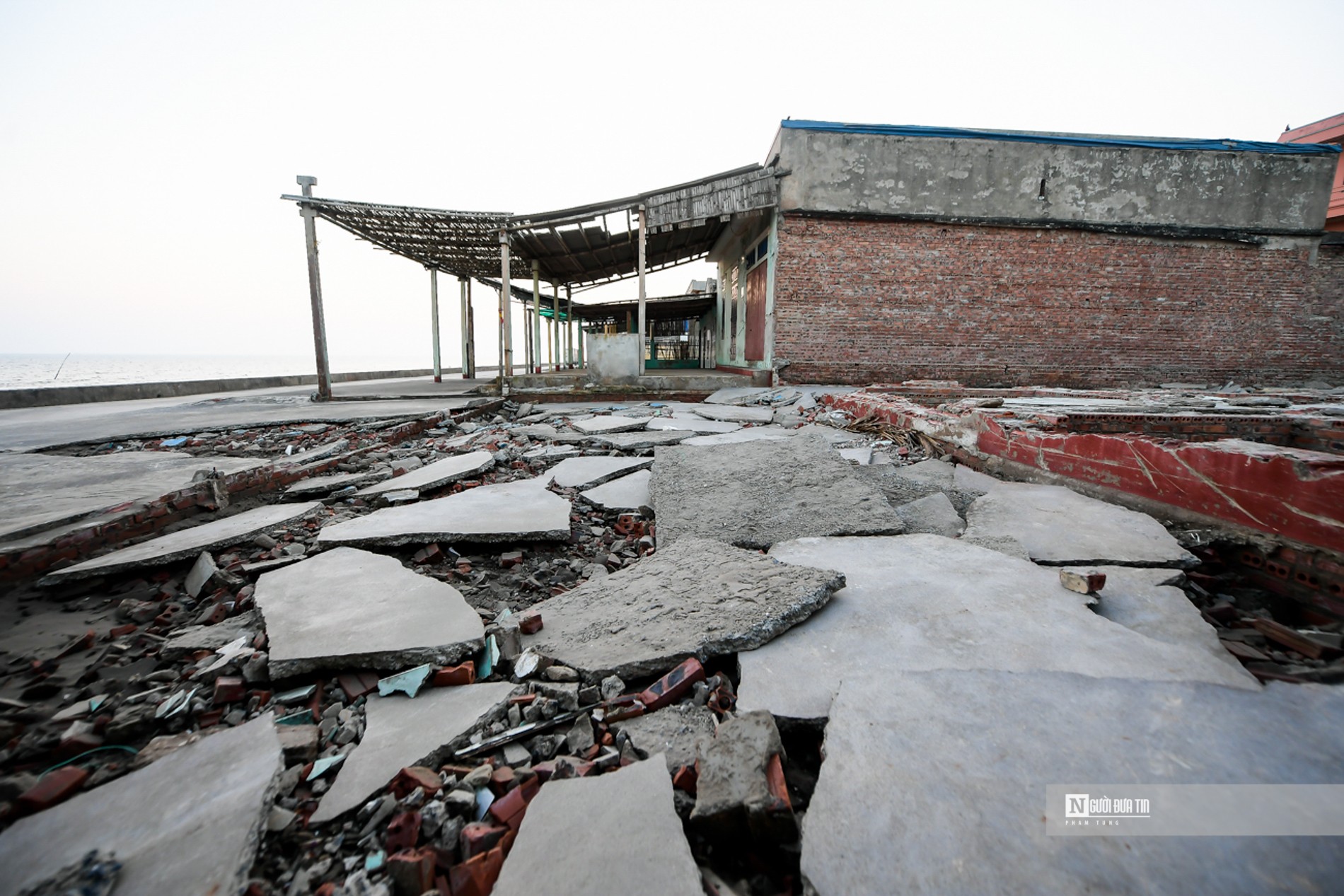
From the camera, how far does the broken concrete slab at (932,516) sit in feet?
7.54

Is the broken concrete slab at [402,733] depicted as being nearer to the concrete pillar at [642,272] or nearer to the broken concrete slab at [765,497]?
the broken concrete slab at [765,497]

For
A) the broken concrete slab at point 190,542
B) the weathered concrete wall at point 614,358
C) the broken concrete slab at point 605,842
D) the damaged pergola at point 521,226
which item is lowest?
the broken concrete slab at point 605,842

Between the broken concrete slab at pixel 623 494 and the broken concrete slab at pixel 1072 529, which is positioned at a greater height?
the broken concrete slab at pixel 1072 529

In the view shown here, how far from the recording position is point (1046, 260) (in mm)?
8922

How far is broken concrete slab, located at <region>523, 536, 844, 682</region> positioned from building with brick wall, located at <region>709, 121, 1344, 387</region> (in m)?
7.53

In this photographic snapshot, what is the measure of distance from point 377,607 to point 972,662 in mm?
1744

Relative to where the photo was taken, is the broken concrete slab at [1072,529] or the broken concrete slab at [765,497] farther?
the broken concrete slab at [765,497]

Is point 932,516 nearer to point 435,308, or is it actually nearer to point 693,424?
point 693,424

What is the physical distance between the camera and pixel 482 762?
116 centimetres

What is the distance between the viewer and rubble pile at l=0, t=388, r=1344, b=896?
92 centimetres

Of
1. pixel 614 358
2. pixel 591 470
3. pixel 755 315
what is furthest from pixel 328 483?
pixel 755 315

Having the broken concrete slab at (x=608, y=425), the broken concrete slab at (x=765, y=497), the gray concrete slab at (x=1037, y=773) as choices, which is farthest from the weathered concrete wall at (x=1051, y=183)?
the gray concrete slab at (x=1037, y=773)

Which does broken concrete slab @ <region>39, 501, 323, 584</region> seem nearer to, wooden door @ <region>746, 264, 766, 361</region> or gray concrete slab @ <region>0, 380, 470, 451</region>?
gray concrete slab @ <region>0, 380, 470, 451</region>

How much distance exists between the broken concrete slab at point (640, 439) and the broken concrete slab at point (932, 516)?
2.04 meters
